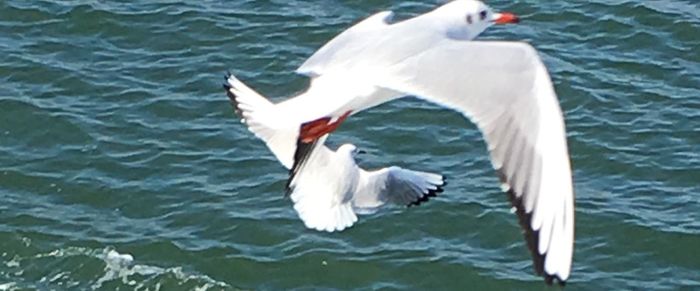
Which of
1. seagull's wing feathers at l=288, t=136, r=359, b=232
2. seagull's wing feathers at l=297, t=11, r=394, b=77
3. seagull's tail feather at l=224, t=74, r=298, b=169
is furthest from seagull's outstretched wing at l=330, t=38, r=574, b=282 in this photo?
seagull's wing feathers at l=288, t=136, r=359, b=232

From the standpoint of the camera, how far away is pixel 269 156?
11648 millimetres

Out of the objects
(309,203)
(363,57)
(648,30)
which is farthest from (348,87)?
(648,30)

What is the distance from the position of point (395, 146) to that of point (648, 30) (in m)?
2.14

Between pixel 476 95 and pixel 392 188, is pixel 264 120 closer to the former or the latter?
pixel 476 95

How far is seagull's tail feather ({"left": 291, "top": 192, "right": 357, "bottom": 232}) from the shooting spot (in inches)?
333

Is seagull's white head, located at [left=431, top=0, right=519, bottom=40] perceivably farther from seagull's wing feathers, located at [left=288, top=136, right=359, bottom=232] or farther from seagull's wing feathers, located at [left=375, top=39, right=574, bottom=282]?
seagull's wing feathers, located at [left=288, top=136, right=359, bottom=232]

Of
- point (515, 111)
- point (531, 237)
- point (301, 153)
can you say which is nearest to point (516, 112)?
point (515, 111)

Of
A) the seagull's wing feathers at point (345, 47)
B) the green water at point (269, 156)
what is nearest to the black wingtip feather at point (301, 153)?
the seagull's wing feathers at point (345, 47)

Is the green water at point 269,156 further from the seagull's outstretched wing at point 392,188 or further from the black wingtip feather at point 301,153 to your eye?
the black wingtip feather at point 301,153

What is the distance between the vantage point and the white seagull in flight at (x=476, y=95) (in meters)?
6.50

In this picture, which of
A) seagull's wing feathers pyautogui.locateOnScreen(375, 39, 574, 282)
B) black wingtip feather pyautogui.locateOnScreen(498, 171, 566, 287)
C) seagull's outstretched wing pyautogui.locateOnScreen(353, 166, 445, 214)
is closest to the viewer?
black wingtip feather pyautogui.locateOnScreen(498, 171, 566, 287)

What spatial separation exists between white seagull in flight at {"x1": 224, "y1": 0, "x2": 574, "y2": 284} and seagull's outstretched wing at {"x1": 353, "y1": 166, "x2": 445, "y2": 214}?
1197 millimetres

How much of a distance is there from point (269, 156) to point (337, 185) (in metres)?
3.19

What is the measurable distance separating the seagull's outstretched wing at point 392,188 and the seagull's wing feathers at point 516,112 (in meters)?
1.69
